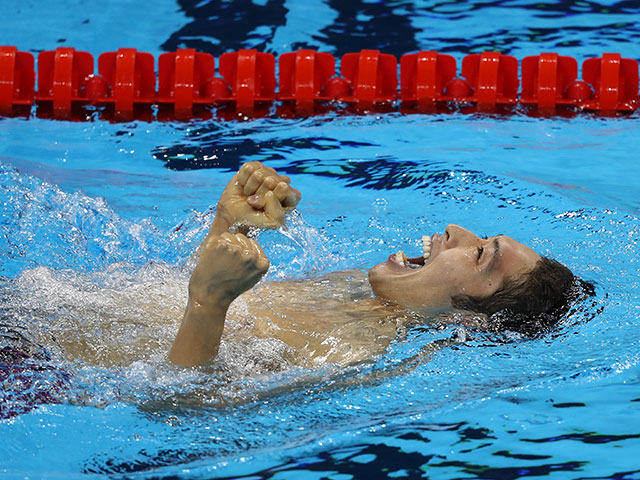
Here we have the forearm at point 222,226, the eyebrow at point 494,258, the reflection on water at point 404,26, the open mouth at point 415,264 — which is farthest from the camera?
the reflection on water at point 404,26

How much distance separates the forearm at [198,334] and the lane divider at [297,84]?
3.09 m

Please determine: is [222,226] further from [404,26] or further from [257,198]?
[404,26]

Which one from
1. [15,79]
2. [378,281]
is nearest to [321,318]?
[378,281]

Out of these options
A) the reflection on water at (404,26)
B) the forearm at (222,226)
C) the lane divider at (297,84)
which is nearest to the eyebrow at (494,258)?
the forearm at (222,226)

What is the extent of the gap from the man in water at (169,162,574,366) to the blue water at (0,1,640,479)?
0.10 m

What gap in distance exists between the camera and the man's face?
2.95m

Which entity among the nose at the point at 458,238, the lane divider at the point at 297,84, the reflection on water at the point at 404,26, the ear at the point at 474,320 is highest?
the reflection on water at the point at 404,26

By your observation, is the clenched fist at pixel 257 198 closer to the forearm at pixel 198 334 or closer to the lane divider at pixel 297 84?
the forearm at pixel 198 334

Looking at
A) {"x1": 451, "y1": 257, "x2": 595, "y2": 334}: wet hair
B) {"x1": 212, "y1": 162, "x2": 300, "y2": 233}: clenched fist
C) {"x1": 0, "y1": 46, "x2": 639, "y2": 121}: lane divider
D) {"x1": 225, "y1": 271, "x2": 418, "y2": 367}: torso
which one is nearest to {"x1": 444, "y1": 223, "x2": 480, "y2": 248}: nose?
{"x1": 451, "y1": 257, "x2": 595, "y2": 334}: wet hair

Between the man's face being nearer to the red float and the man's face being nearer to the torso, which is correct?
the torso

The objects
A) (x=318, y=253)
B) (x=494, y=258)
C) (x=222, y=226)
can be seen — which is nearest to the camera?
(x=222, y=226)

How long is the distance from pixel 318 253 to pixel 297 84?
6.05 feet

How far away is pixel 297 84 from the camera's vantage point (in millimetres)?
5375

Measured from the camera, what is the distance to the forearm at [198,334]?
226 cm
